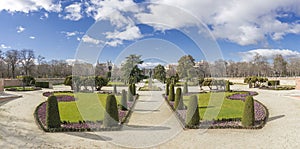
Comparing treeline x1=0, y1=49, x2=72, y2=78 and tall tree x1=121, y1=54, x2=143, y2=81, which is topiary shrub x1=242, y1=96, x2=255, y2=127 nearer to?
tall tree x1=121, y1=54, x2=143, y2=81

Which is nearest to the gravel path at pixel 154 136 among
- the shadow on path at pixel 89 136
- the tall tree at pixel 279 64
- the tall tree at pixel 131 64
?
the shadow on path at pixel 89 136

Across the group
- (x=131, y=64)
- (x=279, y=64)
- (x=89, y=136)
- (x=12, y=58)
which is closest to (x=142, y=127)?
(x=89, y=136)

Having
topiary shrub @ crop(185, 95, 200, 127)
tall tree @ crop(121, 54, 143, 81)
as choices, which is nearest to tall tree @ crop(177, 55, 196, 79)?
tall tree @ crop(121, 54, 143, 81)

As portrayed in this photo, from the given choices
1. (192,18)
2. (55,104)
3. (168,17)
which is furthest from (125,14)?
(55,104)

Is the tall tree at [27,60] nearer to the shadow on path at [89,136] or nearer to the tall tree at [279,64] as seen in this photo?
the shadow on path at [89,136]

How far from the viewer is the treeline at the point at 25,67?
46.2 metres

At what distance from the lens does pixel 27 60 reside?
1970 inches

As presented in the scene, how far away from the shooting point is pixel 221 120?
29.5 ft

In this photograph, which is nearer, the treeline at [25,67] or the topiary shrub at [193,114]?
the topiary shrub at [193,114]

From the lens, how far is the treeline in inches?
1820

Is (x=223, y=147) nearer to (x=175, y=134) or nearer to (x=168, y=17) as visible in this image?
(x=175, y=134)

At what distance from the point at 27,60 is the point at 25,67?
2.01 meters

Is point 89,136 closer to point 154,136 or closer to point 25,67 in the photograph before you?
point 154,136

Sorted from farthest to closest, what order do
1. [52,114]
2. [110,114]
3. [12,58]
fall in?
[12,58] < [110,114] < [52,114]
